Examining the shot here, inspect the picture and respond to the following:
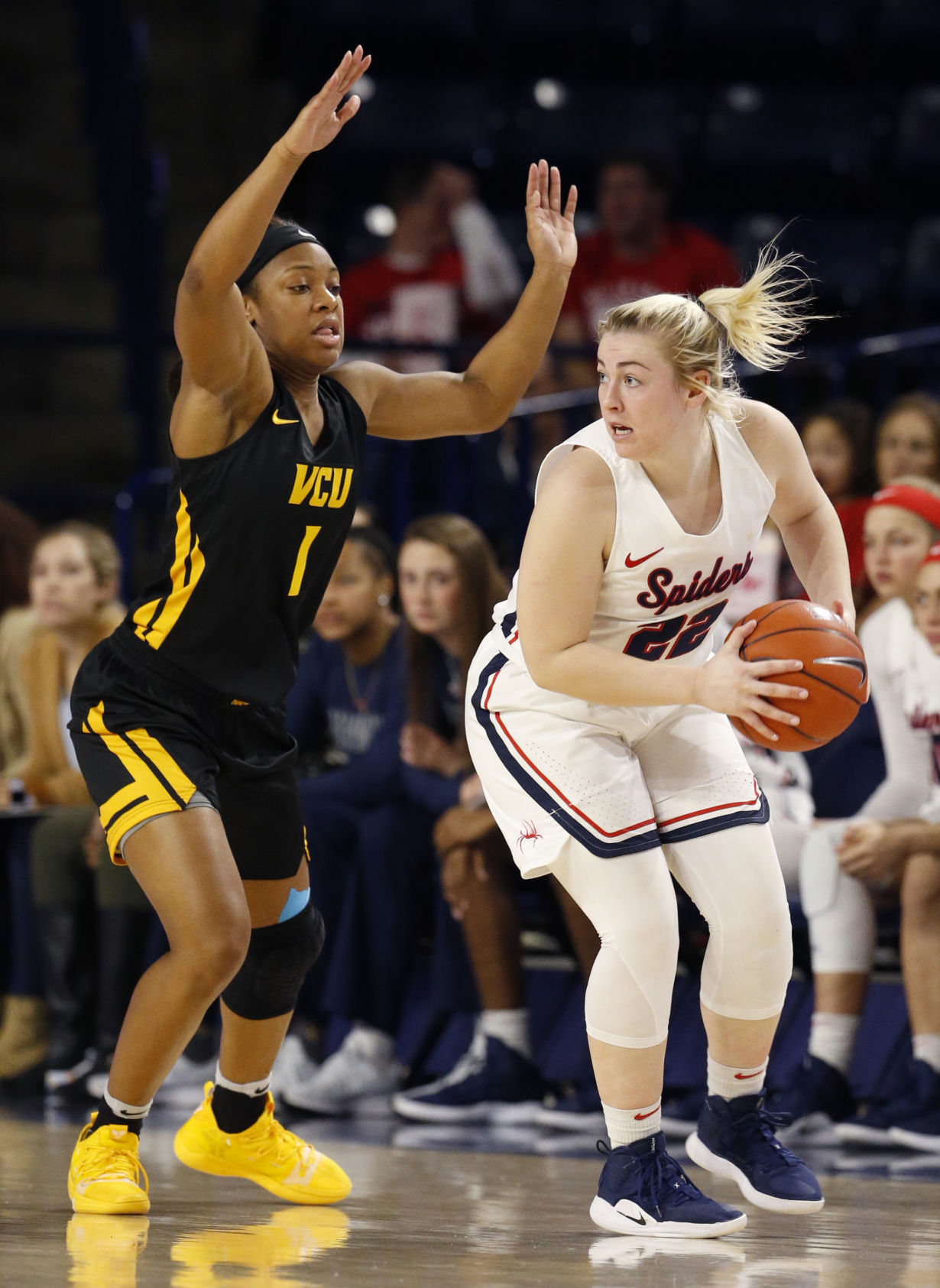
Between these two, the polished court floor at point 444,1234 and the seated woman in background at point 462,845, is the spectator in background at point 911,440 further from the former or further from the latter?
the polished court floor at point 444,1234

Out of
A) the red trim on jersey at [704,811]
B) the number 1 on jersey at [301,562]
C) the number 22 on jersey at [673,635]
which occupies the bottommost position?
the red trim on jersey at [704,811]

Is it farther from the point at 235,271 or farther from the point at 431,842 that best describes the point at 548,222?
the point at 431,842

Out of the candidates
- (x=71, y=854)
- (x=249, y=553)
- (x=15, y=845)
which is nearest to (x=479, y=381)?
(x=249, y=553)

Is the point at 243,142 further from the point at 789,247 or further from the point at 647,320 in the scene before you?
the point at 647,320

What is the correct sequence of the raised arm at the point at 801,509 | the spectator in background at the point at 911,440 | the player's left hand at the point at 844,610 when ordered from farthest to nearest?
the spectator in background at the point at 911,440, the raised arm at the point at 801,509, the player's left hand at the point at 844,610

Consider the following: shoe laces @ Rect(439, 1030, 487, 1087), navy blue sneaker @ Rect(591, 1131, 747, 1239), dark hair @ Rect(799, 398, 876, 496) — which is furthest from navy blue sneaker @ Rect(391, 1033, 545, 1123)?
dark hair @ Rect(799, 398, 876, 496)

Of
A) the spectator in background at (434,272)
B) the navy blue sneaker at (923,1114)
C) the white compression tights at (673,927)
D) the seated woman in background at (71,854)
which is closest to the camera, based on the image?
the white compression tights at (673,927)

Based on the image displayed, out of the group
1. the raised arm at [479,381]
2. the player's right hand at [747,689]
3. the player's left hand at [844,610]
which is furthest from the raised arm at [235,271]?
the player's left hand at [844,610]

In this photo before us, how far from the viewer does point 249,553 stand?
316cm

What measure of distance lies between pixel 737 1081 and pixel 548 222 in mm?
1609

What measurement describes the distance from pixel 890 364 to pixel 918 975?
2.81m

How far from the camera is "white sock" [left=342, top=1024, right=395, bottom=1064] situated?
4.73 metres

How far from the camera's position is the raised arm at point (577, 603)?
9.37 ft

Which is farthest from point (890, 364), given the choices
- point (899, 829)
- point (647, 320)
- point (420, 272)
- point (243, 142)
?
point (243, 142)
